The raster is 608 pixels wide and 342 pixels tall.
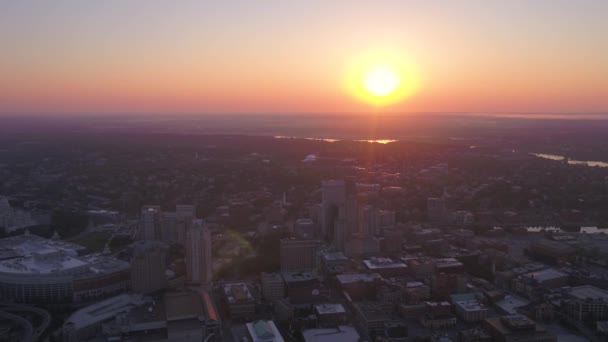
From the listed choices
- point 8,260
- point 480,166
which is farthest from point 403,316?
point 480,166

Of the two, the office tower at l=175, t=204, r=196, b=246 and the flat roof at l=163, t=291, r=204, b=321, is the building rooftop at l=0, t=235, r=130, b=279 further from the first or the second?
the flat roof at l=163, t=291, r=204, b=321

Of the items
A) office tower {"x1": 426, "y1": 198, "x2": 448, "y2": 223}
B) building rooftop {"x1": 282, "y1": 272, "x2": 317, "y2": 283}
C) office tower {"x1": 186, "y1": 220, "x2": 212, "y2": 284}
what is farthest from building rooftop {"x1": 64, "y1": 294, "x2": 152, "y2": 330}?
office tower {"x1": 426, "y1": 198, "x2": 448, "y2": 223}

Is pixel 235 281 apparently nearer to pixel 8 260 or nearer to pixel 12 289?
pixel 12 289

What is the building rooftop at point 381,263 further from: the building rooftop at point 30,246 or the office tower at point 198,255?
the building rooftop at point 30,246

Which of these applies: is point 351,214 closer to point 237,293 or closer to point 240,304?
point 237,293

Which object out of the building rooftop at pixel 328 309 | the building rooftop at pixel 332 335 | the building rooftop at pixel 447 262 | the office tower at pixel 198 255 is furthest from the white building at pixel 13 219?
the building rooftop at pixel 447 262

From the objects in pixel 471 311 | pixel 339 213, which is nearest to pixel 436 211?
pixel 339 213
